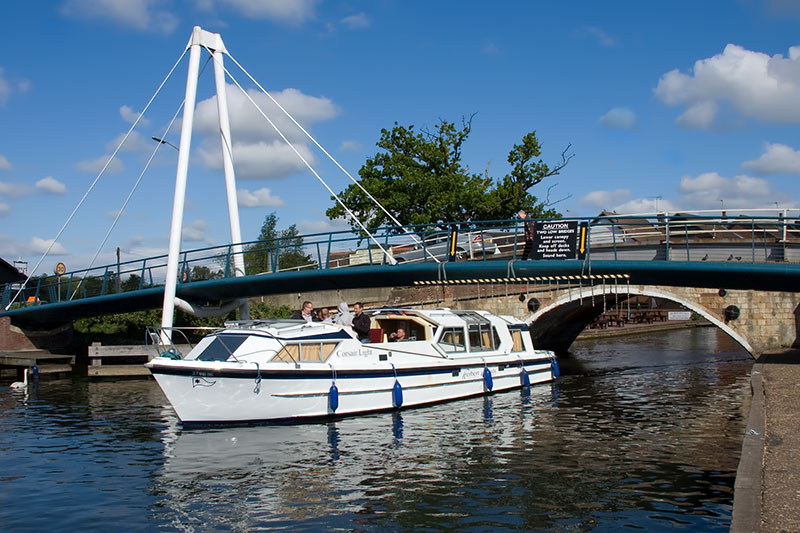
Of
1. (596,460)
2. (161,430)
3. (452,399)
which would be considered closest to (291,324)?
(161,430)

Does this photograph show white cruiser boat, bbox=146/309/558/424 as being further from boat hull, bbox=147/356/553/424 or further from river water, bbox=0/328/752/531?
river water, bbox=0/328/752/531

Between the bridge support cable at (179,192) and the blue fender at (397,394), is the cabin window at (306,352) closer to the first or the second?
the blue fender at (397,394)

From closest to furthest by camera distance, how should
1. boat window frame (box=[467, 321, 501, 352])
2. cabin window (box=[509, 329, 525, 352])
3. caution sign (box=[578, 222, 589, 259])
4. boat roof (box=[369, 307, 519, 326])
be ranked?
boat roof (box=[369, 307, 519, 326])
caution sign (box=[578, 222, 589, 259])
boat window frame (box=[467, 321, 501, 352])
cabin window (box=[509, 329, 525, 352])

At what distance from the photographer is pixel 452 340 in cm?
2227

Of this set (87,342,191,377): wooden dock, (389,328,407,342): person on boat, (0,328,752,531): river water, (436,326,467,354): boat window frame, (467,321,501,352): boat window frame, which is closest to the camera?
(0,328,752,531): river water

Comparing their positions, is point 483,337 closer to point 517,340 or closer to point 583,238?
point 517,340

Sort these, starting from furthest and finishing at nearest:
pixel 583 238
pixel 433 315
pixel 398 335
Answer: pixel 583 238 < pixel 433 315 < pixel 398 335

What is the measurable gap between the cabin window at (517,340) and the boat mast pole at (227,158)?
1017cm

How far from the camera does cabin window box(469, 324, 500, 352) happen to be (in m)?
23.2

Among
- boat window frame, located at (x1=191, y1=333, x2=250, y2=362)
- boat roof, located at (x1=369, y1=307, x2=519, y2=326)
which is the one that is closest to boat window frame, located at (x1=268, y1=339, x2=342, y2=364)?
boat window frame, located at (x1=191, y1=333, x2=250, y2=362)

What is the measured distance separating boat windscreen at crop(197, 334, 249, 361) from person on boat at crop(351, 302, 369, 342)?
3.66 metres

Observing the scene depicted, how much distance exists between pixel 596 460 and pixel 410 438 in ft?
13.9

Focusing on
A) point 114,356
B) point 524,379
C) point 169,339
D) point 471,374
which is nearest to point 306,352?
point 169,339

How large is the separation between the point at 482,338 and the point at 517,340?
2674 mm
